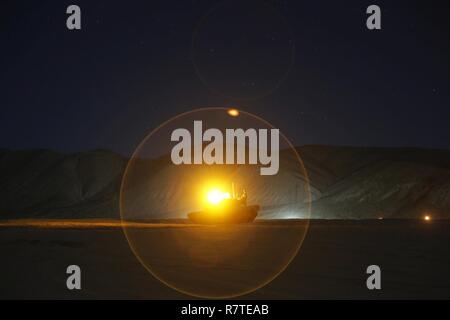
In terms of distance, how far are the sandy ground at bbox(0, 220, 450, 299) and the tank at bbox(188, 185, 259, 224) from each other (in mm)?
17642

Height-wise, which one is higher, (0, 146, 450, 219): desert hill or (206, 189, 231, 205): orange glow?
(0, 146, 450, 219): desert hill

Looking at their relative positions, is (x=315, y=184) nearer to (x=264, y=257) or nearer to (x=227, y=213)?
(x=227, y=213)

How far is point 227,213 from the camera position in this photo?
140 feet

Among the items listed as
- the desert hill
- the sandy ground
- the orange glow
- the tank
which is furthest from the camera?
the desert hill

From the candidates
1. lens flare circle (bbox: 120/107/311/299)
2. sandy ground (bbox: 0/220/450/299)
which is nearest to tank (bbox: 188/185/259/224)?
lens flare circle (bbox: 120/107/311/299)

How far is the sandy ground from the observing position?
12438 millimetres

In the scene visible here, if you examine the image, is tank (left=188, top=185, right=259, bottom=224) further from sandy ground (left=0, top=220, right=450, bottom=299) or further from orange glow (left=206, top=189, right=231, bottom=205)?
sandy ground (left=0, top=220, right=450, bottom=299)

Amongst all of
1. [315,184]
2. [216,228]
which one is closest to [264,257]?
[216,228]

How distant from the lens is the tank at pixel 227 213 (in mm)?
42656

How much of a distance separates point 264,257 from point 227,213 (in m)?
24.0
